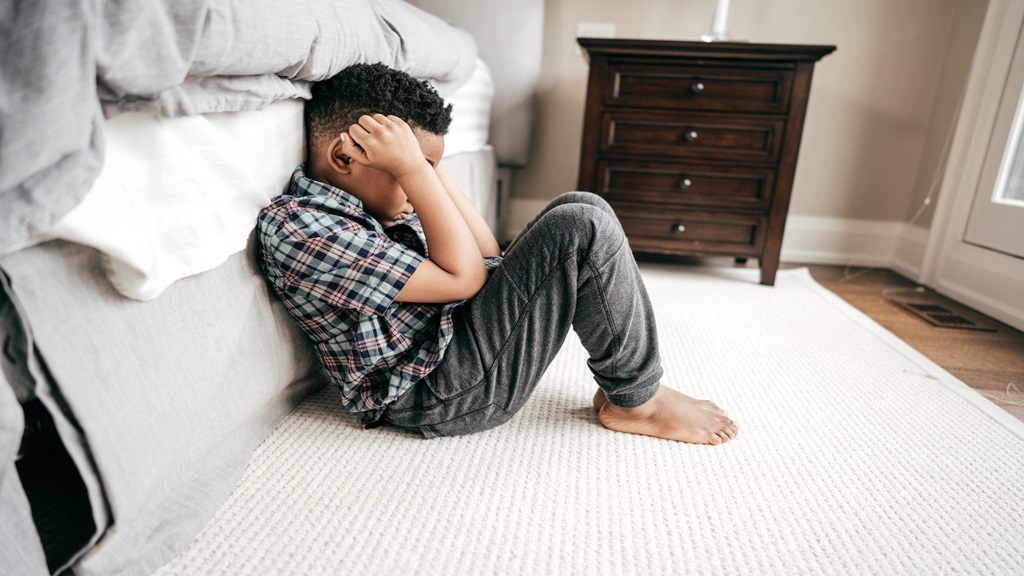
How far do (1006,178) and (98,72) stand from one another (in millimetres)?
1917

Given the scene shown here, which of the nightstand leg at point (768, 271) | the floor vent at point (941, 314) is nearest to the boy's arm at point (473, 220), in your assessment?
the nightstand leg at point (768, 271)

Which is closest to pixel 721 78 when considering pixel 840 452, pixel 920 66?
pixel 920 66

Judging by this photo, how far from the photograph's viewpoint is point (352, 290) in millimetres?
613

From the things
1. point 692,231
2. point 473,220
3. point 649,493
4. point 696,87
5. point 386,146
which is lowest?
point 649,493

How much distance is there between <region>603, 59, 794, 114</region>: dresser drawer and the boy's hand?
3.39 feet

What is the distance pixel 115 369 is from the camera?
46cm

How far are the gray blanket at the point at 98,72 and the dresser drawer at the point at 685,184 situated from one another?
1133mm

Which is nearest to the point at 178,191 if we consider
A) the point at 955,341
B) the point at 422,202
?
the point at 422,202

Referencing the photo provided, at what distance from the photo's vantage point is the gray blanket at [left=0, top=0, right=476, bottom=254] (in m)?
0.36

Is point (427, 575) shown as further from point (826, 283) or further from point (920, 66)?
point (920, 66)

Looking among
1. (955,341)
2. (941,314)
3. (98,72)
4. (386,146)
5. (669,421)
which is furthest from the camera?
(941,314)

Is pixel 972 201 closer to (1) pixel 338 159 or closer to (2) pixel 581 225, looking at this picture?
(2) pixel 581 225

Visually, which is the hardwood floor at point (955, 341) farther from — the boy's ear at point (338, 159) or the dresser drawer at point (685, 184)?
the boy's ear at point (338, 159)

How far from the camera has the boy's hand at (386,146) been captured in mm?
655
